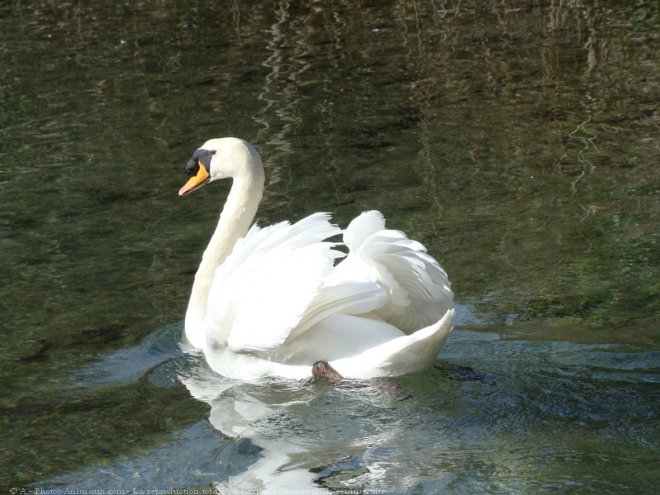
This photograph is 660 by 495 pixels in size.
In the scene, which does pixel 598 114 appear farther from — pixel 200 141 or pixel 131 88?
pixel 131 88

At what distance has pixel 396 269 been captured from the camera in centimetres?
535

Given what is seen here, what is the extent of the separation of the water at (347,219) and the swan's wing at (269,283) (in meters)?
0.36

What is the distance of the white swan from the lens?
16.6 ft

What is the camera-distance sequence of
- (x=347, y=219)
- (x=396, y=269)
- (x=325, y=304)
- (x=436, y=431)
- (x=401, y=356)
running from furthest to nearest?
(x=347, y=219)
(x=396, y=269)
(x=325, y=304)
(x=401, y=356)
(x=436, y=431)

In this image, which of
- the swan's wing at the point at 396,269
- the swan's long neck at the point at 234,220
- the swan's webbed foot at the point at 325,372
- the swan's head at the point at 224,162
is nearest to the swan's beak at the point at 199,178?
the swan's head at the point at 224,162

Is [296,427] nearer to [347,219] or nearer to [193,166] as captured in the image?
[193,166]

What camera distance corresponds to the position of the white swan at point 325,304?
5066 millimetres

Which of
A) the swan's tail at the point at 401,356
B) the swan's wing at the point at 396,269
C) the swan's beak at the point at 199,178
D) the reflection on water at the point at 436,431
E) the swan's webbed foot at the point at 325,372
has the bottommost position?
the reflection on water at the point at 436,431

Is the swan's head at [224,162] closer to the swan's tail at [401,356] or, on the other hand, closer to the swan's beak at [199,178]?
the swan's beak at [199,178]

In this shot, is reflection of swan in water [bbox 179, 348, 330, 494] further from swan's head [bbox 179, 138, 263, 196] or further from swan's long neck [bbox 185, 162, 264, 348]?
swan's head [bbox 179, 138, 263, 196]

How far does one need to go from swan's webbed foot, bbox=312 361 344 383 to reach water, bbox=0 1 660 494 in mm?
69

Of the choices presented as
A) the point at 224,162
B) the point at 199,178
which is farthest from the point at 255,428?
the point at 199,178

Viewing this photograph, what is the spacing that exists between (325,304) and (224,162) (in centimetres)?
147

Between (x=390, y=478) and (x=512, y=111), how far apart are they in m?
6.51
